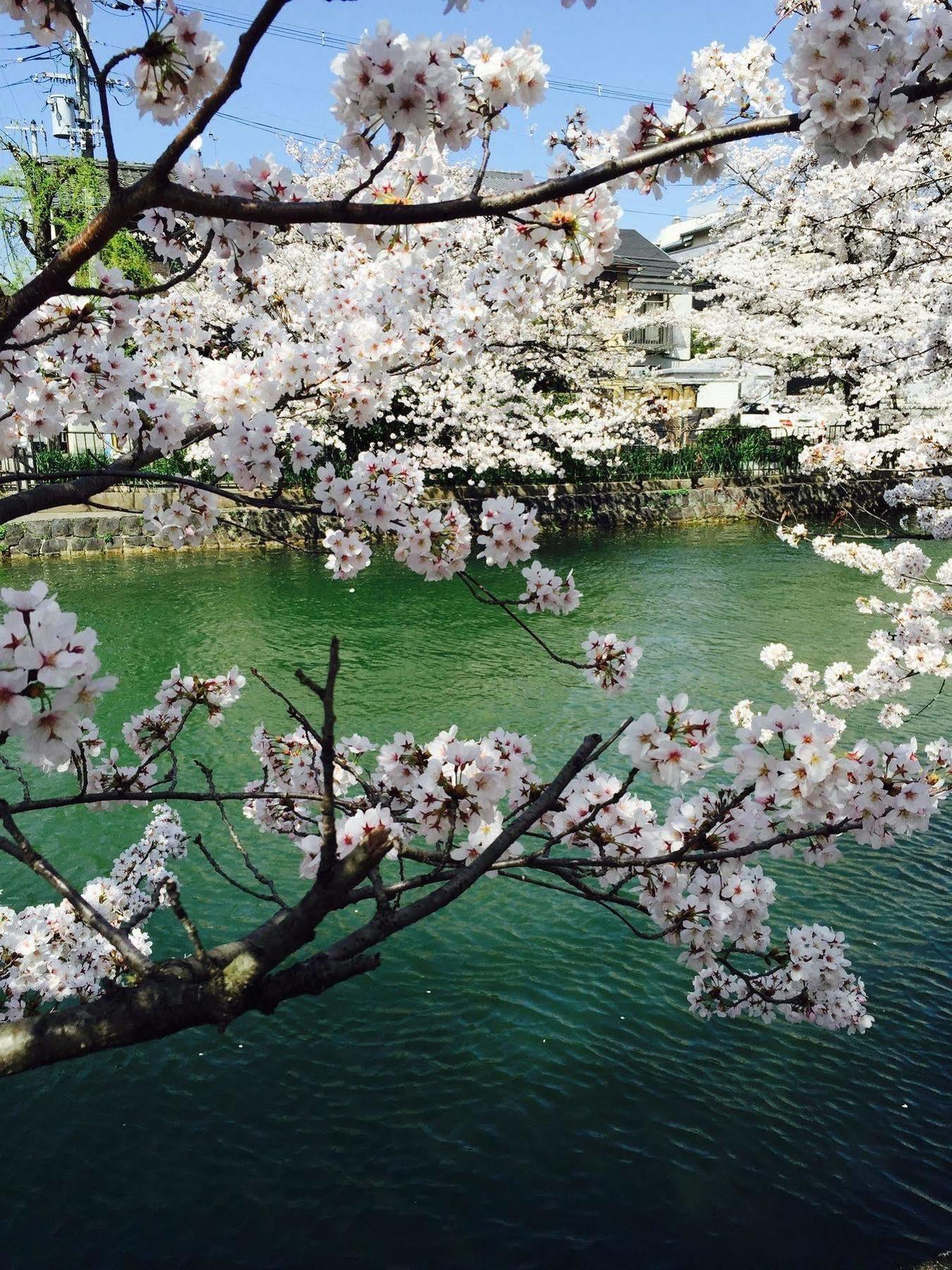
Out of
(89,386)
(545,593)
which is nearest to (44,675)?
(89,386)

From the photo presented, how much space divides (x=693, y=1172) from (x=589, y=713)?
5834 millimetres

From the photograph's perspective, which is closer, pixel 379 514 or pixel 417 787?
pixel 417 787

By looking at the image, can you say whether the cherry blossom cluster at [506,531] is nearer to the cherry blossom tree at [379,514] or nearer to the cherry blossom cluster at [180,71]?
the cherry blossom tree at [379,514]

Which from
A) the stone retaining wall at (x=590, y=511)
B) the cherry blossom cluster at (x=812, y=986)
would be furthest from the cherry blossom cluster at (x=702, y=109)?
the stone retaining wall at (x=590, y=511)

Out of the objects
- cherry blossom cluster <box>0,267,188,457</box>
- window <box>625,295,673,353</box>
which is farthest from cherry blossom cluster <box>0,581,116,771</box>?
window <box>625,295,673,353</box>

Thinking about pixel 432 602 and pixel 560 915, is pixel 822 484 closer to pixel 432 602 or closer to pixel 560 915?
Result: pixel 432 602

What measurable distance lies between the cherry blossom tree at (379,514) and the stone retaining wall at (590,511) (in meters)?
14.0

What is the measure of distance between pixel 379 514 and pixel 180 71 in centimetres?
155

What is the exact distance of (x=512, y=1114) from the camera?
4363mm

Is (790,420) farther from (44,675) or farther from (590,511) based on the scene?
(44,675)

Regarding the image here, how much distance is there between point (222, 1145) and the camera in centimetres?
414

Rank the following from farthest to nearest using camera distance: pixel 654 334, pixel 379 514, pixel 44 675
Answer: pixel 654 334 < pixel 379 514 < pixel 44 675

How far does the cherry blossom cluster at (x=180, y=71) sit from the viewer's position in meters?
2.15

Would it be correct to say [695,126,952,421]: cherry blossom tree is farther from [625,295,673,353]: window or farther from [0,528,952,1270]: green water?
[625,295,673,353]: window
